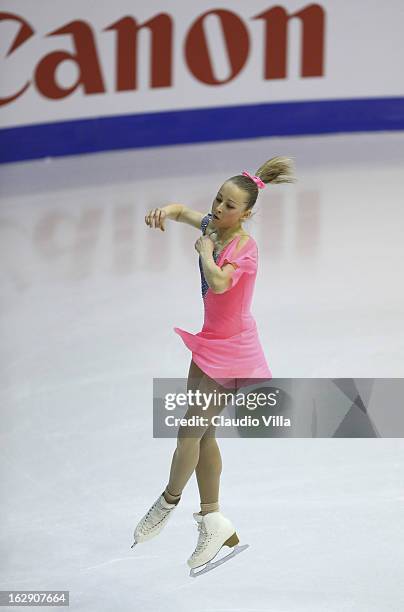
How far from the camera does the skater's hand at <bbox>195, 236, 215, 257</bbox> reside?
2.39 m

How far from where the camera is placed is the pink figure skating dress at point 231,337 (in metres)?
2.43

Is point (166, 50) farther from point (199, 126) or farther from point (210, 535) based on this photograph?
point (210, 535)

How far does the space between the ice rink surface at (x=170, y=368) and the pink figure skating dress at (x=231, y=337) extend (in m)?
0.40

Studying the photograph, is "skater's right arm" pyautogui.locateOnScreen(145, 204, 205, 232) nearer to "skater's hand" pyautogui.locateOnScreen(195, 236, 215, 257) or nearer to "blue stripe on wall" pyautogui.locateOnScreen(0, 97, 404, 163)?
"skater's hand" pyautogui.locateOnScreen(195, 236, 215, 257)

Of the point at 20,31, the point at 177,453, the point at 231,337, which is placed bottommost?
the point at 177,453

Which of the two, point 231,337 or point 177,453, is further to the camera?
point 177,453

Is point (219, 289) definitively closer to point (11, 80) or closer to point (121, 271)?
point (121, 271)

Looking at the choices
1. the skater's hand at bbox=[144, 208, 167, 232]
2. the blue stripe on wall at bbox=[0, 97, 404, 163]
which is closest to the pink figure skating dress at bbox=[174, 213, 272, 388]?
the skater's hand at bbox=[144, 208, 167, 232]

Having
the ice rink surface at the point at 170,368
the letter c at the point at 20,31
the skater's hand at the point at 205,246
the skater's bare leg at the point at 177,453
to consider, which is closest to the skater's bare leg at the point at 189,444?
the skater's bare leg at the point at 177,453

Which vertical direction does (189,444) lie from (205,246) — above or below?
below

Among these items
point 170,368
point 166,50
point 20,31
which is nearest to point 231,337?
point 170,368

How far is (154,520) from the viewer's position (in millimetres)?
2682

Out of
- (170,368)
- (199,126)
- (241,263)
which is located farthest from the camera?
(199,126)

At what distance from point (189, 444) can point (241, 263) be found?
412 mm
